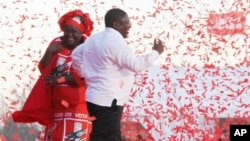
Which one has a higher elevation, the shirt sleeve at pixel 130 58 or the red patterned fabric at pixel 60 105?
the shirt sleeve at pixel 130 58

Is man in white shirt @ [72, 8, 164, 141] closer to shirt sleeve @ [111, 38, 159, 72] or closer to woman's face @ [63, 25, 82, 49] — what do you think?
shirt sleeve @ [111, 38, 159, 72]

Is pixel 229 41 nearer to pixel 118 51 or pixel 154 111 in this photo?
pixel 154 111

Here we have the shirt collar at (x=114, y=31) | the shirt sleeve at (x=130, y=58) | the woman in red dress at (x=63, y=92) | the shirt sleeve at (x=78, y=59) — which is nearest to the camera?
the shirt sleeve at (x=130, y=58)

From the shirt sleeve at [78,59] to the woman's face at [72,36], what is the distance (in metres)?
0.23

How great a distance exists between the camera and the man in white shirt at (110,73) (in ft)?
17.1

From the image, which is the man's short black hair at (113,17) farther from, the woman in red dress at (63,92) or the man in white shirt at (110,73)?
the woman in red dress at (63,92)

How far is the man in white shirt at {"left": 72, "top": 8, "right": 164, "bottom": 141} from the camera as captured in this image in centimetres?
A: 520

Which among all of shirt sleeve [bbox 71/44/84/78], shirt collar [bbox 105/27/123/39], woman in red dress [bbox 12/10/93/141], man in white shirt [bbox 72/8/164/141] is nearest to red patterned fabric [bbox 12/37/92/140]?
woman in red dress [bbox 12/10/93/141]

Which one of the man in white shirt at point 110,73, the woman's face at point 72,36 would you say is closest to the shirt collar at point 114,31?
the man in white shirt at point 110,73

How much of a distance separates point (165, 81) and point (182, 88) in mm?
239

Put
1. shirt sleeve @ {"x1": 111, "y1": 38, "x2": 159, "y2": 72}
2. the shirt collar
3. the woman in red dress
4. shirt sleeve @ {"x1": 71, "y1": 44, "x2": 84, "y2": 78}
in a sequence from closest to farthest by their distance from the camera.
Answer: shirt sleeve @ {"x1": 111, "y1": 38, "x2": 159, "y2": 72} < the shirt collar < shirt sleeve @ {"x1": 71, "y1": 44, "x2": 84, "y2": 78} < the woman in red dress

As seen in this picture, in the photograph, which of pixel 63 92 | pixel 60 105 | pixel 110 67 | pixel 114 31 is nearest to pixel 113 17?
pixel 114 31

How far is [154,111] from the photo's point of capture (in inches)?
364

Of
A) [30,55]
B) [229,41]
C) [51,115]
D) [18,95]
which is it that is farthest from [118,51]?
[18,95]
